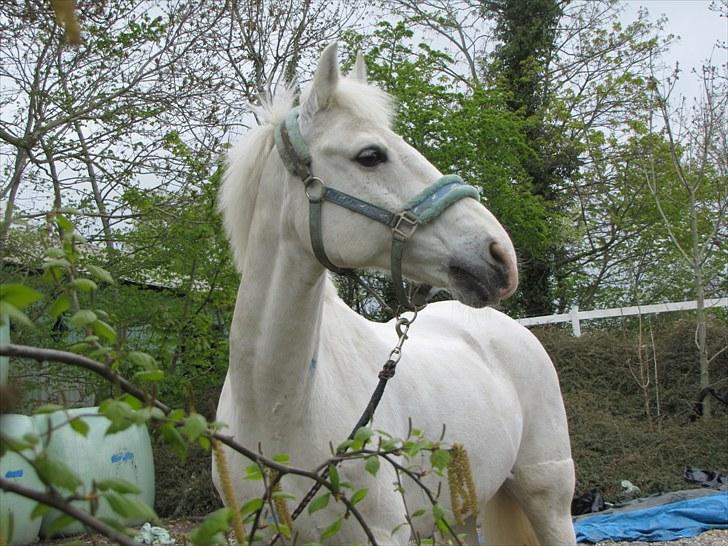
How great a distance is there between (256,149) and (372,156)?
0.45m

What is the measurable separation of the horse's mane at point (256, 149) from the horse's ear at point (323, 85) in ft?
0.09

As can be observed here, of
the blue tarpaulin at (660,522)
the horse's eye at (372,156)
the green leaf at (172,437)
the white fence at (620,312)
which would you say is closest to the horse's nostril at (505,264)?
the horse's eye at (372,156)

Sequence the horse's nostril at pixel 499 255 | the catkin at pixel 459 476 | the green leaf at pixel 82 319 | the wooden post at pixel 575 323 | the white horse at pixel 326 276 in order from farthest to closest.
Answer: the wooden post at pixel 575 323 → the white horse at pixel 326 276 → the horse's nostril at pixel 499 255 → the catkin at pixel 459 476 → the green leaf at pixel 82 319

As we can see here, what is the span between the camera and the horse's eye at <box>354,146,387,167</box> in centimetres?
226

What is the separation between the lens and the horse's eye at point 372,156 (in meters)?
2.26

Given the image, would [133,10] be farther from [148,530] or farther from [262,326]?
[262,326]

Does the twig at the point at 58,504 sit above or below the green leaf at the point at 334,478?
above

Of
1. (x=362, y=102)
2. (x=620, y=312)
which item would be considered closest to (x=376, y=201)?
(x=362, y=102)

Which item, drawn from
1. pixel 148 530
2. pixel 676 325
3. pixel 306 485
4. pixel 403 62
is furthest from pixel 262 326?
pixel 403 62

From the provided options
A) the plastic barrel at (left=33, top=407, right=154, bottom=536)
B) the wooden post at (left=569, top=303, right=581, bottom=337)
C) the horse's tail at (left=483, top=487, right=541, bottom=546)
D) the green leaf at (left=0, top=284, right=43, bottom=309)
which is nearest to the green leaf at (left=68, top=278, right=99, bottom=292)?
the green leaf at (left=0, top=284, right=43, bottom=309)

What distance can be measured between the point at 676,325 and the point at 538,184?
26.5 ft

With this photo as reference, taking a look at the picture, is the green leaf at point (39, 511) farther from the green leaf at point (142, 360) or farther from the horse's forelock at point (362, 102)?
the horse's forelock at point (362, 102)

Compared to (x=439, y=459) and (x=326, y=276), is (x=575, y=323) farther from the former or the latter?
(x=439, y=459)

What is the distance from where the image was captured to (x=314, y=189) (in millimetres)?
2301
